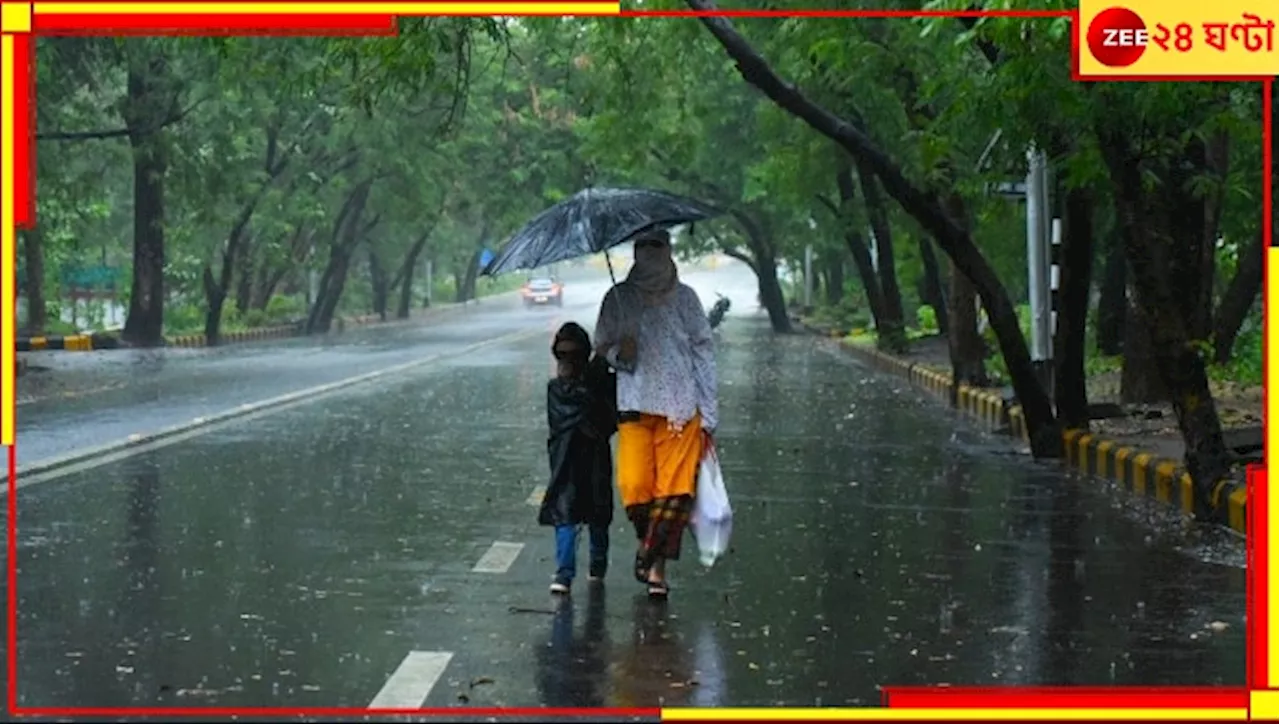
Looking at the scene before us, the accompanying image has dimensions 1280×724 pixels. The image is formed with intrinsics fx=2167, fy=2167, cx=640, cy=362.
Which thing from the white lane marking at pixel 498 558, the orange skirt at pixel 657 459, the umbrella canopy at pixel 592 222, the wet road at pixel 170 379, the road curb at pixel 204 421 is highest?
the umbrella canopy at pixel 592 222

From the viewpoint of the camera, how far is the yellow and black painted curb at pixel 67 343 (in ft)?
129

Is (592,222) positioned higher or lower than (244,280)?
higher

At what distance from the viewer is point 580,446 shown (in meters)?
9.56

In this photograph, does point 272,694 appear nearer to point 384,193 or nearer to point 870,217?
point 870,217

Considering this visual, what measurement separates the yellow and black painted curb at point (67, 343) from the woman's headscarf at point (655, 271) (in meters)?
31.2

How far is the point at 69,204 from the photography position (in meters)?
35.9

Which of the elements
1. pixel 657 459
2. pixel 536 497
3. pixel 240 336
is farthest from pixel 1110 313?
pixel 240 336

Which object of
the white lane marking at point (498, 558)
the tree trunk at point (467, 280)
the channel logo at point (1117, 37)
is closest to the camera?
the channel logo at point (1117, 37)

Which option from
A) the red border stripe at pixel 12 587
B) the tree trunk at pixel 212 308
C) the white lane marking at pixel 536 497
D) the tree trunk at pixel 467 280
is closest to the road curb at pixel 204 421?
the red border stripe at pixel 12 587

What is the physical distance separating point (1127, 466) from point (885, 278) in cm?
2158

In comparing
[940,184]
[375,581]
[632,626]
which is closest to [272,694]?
[632,626]

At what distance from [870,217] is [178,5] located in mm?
24753

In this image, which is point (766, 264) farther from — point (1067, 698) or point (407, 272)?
point (1067, 698)

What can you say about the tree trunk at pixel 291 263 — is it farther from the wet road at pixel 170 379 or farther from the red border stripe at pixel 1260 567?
the red border stripe at pixel 1260 567
